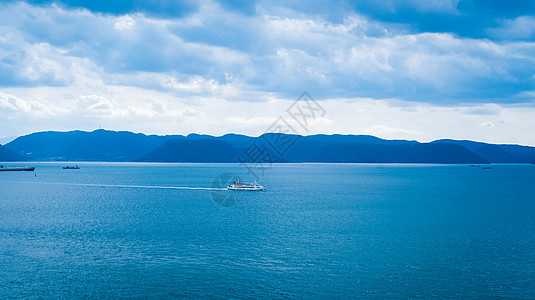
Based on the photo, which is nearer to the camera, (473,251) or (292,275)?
(292,275)

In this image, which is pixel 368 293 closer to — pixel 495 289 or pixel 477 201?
pixel 495 289

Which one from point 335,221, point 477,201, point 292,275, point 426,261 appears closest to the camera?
point 292,275

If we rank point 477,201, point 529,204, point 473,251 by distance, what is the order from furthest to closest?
point 477,201
point 529,204
point 473,251

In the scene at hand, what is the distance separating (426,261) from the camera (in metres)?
48.9

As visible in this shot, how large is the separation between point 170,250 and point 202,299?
58.2ft

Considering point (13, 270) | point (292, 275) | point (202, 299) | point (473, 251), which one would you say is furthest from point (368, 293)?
point (13, 270)

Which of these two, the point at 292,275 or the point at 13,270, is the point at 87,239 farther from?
the point at 292,275

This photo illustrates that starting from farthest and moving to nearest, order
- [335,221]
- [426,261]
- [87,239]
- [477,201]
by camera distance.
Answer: [477,201]
[335,221]
[87,239]
[426,261]

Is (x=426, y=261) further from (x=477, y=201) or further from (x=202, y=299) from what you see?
(x=477, y=201)

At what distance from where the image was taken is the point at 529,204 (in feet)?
346

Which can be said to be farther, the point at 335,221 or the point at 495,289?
the point at 335,221

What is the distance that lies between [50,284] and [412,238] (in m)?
46.8

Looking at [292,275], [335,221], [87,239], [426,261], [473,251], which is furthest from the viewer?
[335,221]

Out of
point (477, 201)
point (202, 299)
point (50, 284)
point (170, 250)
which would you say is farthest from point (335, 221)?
point (477, 201)
